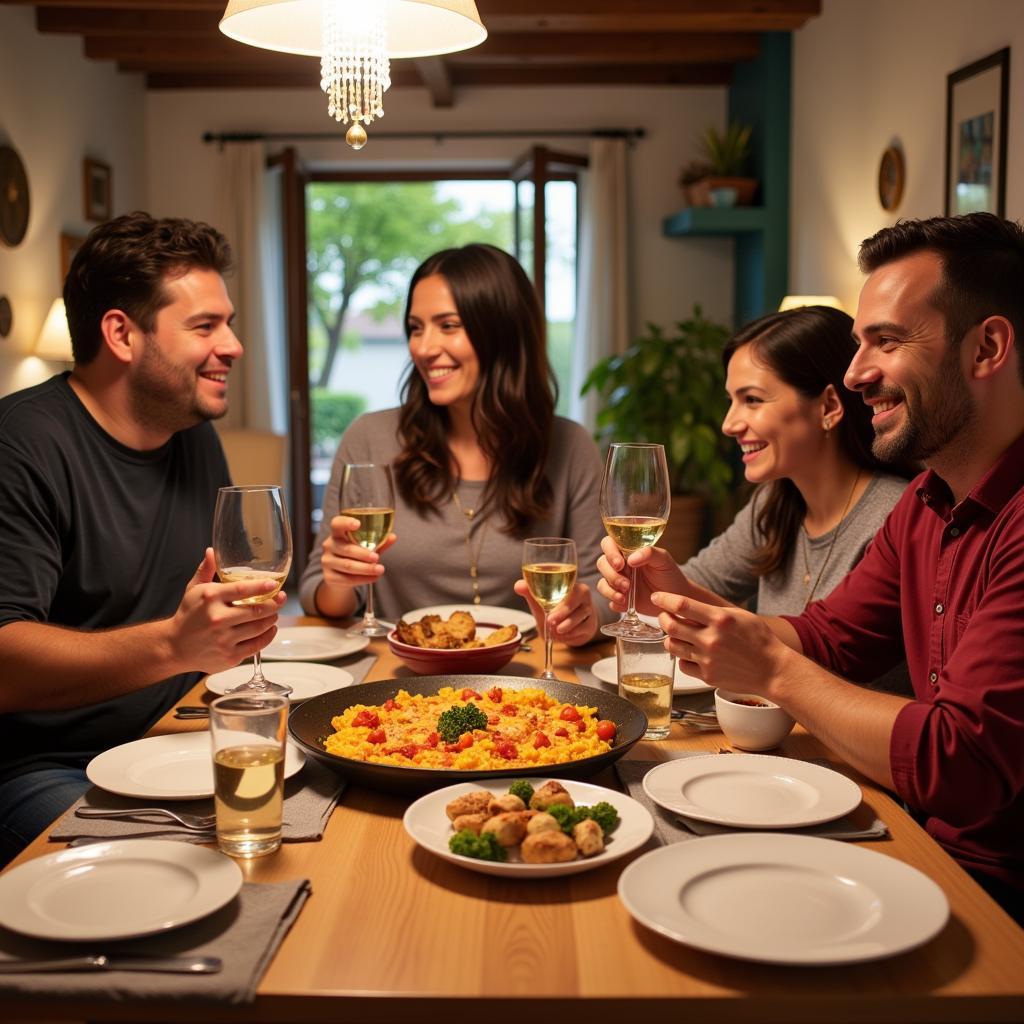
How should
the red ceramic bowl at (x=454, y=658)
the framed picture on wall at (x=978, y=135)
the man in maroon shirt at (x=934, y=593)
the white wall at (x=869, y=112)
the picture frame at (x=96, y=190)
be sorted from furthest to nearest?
the picture frame at (x=96, y=190)
the white wall at (x=869, y=112)
the framed picture on wall at (x=978, y=135)
the red ceramic bowl at (x=454, y=658)
the man in maroon shirt at (x=934, y=593)

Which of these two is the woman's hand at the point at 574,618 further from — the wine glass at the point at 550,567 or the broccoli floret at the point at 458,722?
the broccoli floret at the point at 458,722

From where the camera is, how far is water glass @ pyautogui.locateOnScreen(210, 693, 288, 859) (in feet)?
3.75

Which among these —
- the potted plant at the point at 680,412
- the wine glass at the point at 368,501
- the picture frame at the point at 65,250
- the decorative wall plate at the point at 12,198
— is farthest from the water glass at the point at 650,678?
the picture frame at the point at 65,250

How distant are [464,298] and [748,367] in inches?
28.6

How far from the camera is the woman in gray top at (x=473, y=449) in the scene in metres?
2.59

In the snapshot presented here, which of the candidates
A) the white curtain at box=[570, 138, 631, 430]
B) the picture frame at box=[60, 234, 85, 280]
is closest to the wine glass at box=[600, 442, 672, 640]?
the picture frame at box=[60, 234, 85, 280]

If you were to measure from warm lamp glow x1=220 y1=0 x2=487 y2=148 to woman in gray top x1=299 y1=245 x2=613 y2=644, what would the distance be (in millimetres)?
783

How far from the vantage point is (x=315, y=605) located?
7.73 ft

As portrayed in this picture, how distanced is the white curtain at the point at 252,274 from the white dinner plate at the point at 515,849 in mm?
5831

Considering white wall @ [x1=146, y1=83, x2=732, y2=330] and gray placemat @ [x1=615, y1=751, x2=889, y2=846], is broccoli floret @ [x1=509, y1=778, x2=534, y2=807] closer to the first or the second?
gray placemat @ [x1=615, y1=751, x2=889, y2=846]

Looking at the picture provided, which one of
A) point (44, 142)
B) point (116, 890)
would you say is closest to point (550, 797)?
point (116, 890)

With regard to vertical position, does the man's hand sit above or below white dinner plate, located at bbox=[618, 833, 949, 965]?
above

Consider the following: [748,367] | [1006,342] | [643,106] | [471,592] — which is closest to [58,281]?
[643,106]

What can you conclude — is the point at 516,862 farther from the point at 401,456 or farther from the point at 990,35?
the point at 990,35
